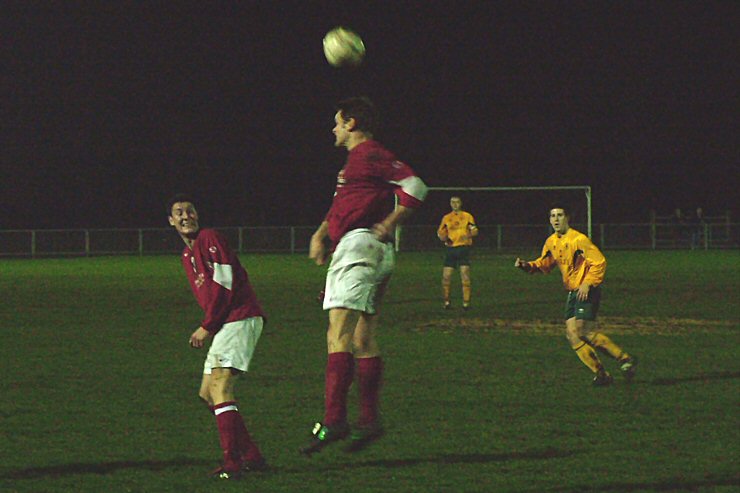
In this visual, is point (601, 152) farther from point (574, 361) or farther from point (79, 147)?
point (574, 361)

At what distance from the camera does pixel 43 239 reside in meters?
51.9

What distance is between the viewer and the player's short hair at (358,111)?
6547 millimetres

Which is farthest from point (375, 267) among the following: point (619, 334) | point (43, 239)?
point (43, 239)

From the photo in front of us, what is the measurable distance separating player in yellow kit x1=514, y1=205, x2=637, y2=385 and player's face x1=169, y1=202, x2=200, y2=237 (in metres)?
5.14

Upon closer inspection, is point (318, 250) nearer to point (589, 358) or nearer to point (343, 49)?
point (343, 49)

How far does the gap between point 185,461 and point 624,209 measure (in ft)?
201

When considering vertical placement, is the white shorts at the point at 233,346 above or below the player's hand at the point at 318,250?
below

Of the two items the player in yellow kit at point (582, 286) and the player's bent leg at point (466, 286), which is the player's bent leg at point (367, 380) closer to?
the player in yellow kit at point (582, 286)

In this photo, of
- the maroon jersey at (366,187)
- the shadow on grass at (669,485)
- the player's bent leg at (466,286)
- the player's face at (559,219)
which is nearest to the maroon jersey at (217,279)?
the maroon jersey at (366,187)

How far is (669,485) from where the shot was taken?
7.84 m

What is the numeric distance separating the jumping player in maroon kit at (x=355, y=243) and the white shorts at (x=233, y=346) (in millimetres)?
1605

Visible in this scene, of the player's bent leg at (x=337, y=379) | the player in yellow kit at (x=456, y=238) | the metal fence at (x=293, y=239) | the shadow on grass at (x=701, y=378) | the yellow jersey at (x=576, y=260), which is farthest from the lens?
the metal fence at (x=293, y=239)

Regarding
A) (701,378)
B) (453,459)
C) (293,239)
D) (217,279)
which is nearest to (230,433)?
(217,279)

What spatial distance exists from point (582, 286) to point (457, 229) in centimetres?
1042
